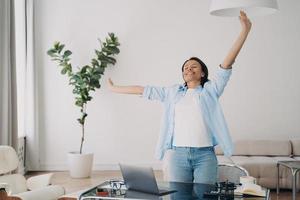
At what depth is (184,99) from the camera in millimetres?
2779

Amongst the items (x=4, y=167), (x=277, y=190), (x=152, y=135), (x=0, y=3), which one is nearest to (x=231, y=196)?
(x=4, y=167)

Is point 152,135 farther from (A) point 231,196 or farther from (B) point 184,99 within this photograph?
(A) point 231,196

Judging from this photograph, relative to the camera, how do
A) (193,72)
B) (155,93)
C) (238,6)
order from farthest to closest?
1. (155,93)
2. (193,72)
3. (238,6)

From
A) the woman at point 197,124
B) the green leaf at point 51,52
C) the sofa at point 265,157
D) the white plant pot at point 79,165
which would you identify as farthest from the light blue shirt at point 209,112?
the green leaf at point 51,52

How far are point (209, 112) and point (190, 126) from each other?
0.17 meters

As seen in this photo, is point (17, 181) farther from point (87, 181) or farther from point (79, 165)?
point (79, 165)

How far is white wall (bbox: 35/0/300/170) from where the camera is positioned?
678 cm

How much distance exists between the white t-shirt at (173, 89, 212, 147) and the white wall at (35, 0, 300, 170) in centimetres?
412

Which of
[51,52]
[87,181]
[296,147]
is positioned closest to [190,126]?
[87,181]

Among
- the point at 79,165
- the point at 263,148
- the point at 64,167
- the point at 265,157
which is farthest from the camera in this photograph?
the point at 64,167

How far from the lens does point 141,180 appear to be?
2.33m

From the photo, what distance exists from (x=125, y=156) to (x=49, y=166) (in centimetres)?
125

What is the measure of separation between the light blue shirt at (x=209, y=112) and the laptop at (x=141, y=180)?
19.5 inches

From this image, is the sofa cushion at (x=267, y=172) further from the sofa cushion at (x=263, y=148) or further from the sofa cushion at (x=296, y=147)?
the sofa cushion at (x=296, y=147)
